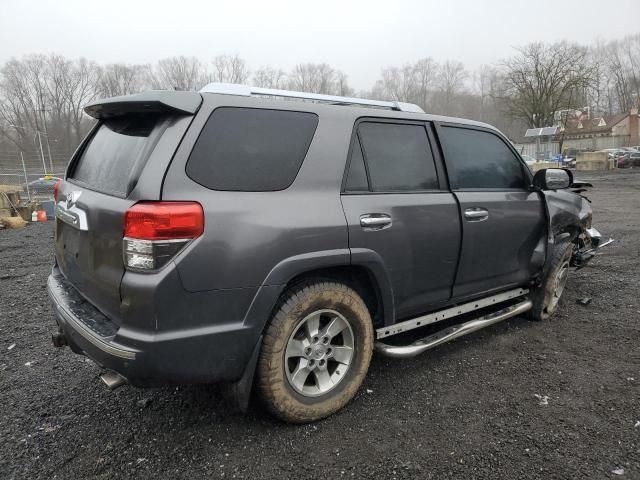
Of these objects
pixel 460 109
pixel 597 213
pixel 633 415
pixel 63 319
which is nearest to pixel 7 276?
pixel 63 319

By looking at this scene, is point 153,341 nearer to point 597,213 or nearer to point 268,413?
point 268,413

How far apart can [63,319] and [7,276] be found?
4.90m

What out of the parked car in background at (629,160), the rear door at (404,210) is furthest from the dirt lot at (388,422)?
the parked car in background at (629,160)

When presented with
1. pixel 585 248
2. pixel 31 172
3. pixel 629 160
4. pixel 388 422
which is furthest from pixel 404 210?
pixel 629 160

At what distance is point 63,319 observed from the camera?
259 centimetres

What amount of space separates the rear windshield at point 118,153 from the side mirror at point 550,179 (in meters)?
3.14

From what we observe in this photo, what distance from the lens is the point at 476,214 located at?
3.37m

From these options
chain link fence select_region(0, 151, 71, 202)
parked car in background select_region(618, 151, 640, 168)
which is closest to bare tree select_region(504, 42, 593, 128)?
parked car in background select_region(618, 151, 640, 168)

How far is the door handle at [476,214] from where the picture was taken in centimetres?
331

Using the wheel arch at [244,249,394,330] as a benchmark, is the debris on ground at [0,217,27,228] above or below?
below

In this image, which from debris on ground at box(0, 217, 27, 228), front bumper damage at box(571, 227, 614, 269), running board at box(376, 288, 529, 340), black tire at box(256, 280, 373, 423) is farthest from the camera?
debris on ground at box(0, 217, 27, 228)

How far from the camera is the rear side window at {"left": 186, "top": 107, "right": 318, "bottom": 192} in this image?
89.7 inches

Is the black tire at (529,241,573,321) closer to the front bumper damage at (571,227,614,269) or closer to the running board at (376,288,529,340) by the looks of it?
the running board at (376,288,529,340)

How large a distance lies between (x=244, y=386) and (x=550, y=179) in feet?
10.1
